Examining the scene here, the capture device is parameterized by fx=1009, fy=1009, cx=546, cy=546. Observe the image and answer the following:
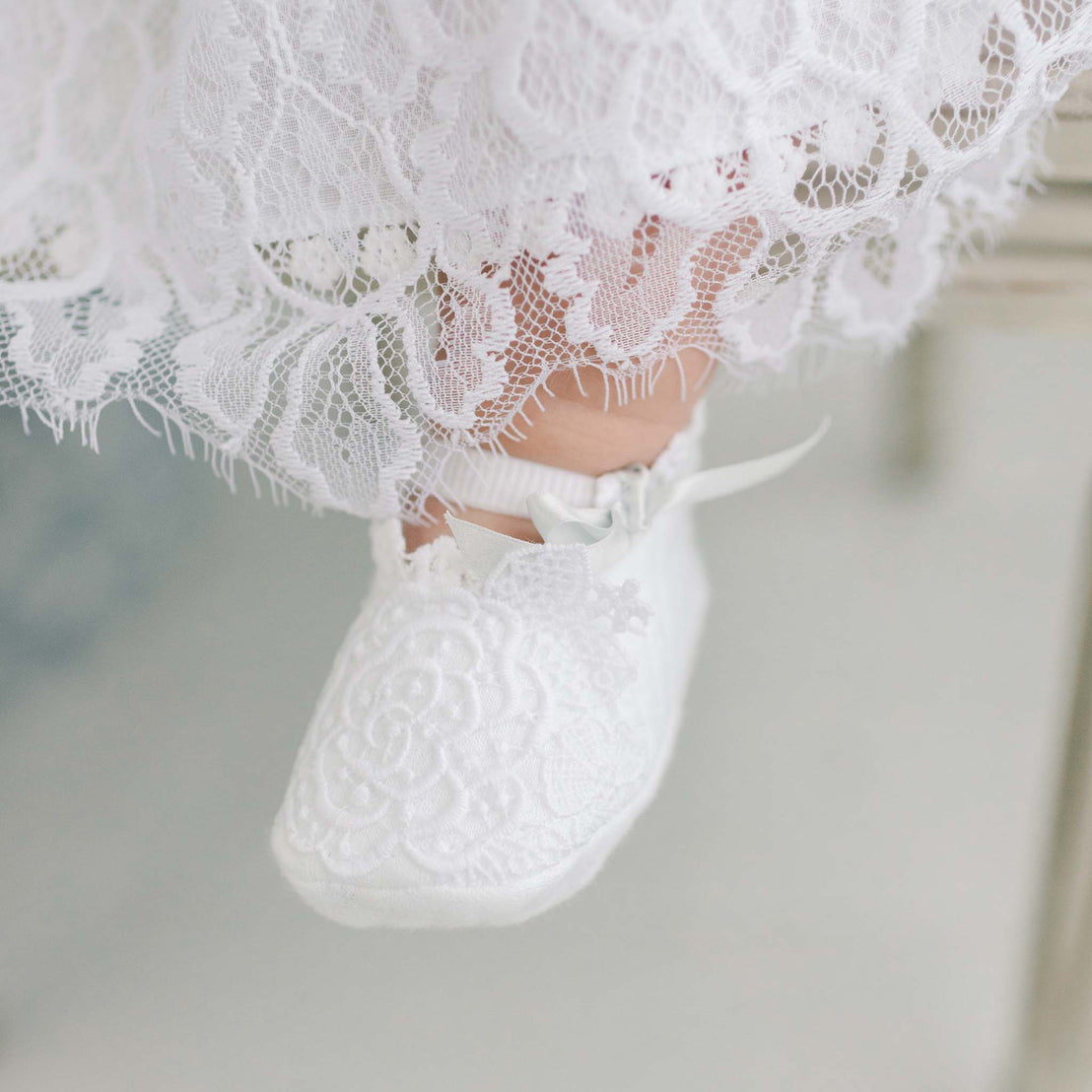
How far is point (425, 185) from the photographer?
0.37 metres

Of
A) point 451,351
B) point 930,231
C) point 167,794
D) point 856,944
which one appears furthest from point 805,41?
point 167,794

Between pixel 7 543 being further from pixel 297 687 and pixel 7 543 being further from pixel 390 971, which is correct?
pixel 390 971

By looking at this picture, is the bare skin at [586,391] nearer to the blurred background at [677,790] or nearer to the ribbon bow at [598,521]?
the ribbon bow at [598,521]

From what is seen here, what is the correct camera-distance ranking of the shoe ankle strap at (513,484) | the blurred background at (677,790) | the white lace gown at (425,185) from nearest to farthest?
1. the white lace gown at (425,185)
2. the shoe ankle strap at (513,484)
3. the blurred background at (677,790)

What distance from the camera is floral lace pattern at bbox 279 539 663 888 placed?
42 centimetres

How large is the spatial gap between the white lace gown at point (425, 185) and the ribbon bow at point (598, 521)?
3 centimetres

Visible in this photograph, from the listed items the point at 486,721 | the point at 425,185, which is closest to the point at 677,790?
the point at 486,721

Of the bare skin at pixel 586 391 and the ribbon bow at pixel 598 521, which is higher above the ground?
the bare skin at pixel 586 391

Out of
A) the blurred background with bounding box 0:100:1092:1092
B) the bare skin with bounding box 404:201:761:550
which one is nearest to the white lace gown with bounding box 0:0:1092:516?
the bare skin with bounding box 404:201:761:550

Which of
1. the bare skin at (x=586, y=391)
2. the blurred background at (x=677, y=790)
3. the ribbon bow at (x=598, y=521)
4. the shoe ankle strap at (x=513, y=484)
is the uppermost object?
the bare skin at (x=586, y=391)

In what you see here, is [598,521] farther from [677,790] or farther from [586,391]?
[677,790]

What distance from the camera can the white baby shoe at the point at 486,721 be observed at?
42 centimetres

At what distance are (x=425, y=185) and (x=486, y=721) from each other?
0.71 ft

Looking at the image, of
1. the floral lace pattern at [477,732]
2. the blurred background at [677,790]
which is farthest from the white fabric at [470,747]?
the blurred background at [677,790]
